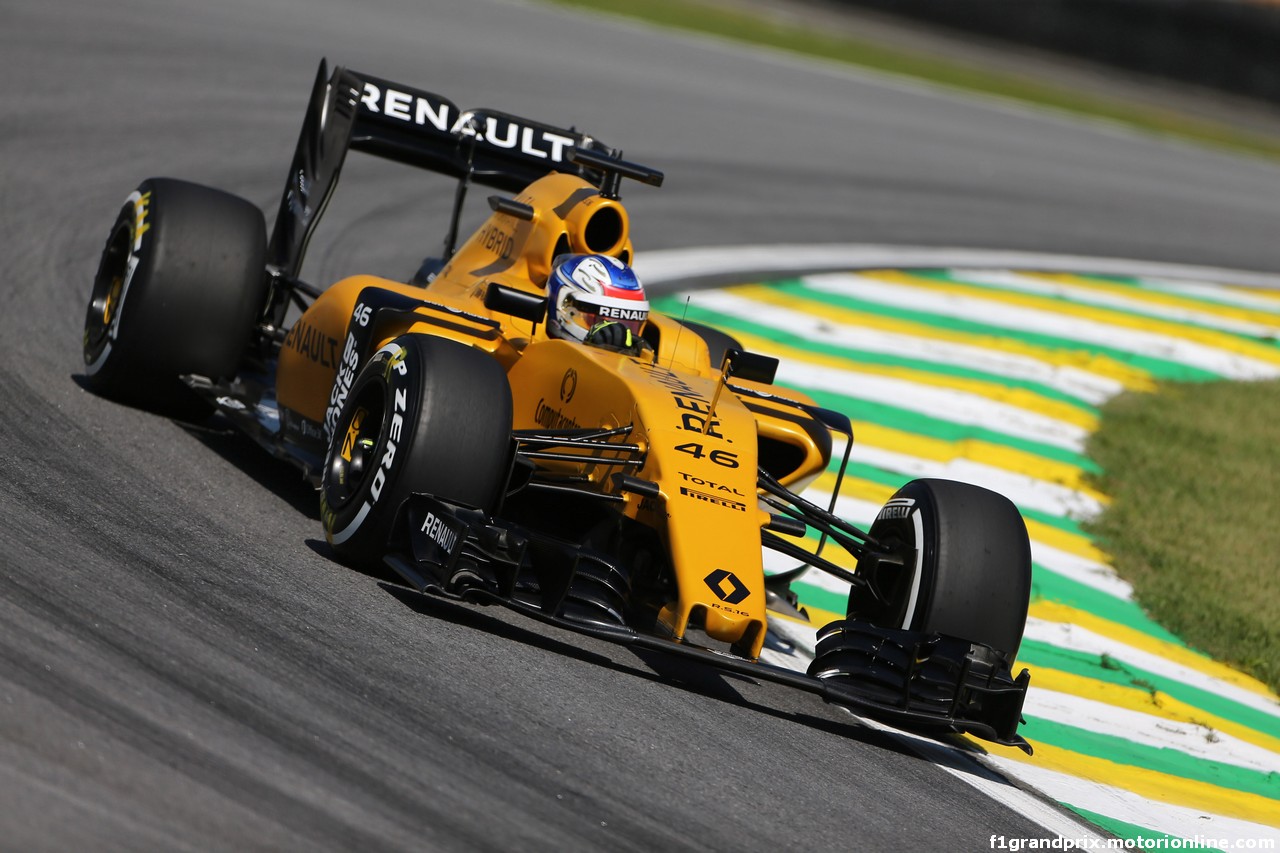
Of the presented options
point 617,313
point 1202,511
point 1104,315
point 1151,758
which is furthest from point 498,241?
A: point 1104,315

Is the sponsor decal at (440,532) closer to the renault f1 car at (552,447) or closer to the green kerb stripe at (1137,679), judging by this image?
the renault f1 car at (552,447)

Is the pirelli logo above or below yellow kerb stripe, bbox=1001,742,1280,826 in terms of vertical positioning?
above

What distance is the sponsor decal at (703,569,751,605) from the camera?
5.80 meters

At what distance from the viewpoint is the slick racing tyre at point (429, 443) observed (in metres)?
6.04

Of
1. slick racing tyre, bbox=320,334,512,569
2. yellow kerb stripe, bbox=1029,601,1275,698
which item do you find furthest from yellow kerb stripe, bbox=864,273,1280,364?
slick racing tyre, bbox=320,334,512,569

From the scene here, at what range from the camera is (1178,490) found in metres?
9.90

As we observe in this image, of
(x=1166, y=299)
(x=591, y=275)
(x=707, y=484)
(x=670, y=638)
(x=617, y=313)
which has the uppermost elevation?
(x=1166, y=299)

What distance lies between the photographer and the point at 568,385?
6.77 meters

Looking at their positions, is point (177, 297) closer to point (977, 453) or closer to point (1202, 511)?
point (977, 453)

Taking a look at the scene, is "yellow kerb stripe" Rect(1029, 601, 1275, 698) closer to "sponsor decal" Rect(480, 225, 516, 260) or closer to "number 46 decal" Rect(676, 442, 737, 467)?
"number 46 decal" Rect(676, 442, 737, 467)

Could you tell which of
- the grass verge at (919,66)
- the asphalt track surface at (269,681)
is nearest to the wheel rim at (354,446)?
the asphalt track surface at (269,681)

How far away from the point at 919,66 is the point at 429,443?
2145 cm

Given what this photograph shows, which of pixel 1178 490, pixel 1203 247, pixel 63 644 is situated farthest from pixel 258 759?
pixel 1203 247

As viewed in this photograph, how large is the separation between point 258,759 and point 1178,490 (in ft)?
22.5
